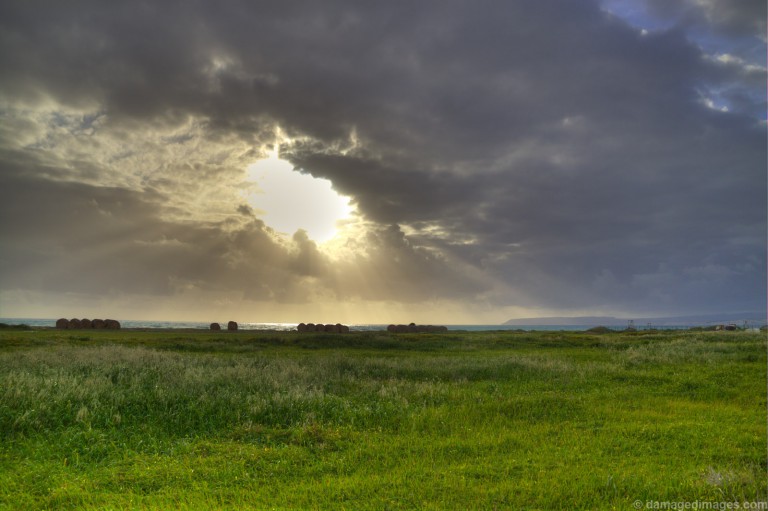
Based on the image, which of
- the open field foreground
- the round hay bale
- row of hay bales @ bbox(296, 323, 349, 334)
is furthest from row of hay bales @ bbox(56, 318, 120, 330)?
the open field foreground

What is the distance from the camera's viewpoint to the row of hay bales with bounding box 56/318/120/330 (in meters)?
102

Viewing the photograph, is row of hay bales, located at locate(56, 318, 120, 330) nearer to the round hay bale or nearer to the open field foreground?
the round hay bale

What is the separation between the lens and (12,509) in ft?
25.8

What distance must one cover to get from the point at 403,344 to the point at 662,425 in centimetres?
3766

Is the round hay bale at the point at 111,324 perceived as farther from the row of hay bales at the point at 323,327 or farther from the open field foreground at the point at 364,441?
the open field foreground at the point at 364,441

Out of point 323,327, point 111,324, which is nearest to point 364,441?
point 323,327

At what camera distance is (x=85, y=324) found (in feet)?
342

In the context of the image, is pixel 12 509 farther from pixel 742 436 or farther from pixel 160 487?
pixel 742 436

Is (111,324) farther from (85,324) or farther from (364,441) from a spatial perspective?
(364,441)

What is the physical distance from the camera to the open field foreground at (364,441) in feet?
27.5

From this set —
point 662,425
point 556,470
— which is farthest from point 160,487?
point 662,425

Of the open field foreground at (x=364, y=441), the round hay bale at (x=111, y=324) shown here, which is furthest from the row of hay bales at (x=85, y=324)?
the open field foreground at (x=364, y=441)

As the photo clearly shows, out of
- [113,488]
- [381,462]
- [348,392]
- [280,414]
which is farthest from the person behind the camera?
[348,392]

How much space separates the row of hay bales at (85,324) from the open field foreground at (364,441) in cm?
9775
